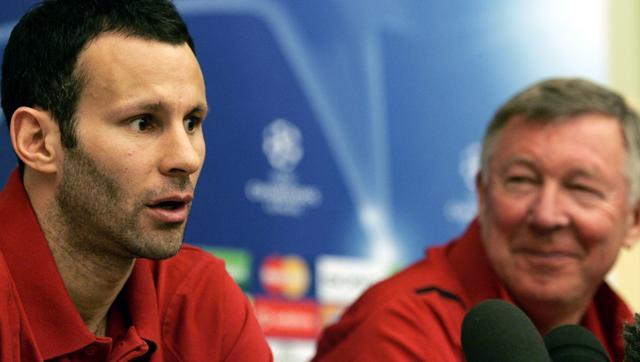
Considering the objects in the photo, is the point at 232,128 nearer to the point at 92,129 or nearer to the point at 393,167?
the point at 393,167

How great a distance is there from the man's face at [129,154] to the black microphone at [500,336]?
0.45 meters

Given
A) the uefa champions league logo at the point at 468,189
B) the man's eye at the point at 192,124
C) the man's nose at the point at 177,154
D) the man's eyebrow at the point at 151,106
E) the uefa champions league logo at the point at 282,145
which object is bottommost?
the uefa champions league logo at the point at 468,189

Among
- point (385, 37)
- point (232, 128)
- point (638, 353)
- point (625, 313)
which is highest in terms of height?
point (385, 37)

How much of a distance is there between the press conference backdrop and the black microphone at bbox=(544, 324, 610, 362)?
104 cm

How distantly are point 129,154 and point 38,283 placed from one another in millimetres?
219

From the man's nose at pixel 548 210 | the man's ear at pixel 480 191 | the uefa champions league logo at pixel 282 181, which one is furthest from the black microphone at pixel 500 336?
the uefa champions league logo at pixel 282 181

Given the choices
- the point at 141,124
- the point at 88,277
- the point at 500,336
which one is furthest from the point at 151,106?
Answer: the point at 500,336

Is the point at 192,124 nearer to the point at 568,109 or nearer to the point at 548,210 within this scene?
the point at 548,210

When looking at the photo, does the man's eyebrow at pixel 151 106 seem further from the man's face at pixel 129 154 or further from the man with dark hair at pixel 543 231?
the man with dark hair at pixel 543 231

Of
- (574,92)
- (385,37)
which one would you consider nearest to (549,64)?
(385,37)

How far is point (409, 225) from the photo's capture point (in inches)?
110

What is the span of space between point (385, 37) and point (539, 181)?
2.66ft

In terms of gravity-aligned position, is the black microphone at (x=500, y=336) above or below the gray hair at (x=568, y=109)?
below

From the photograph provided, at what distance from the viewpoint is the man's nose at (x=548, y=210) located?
2.04 m
